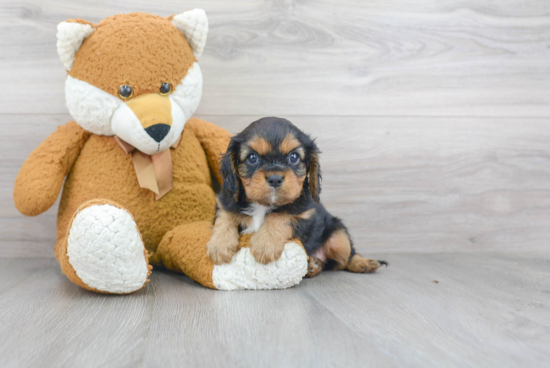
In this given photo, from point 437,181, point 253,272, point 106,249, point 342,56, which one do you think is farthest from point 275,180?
point 437,181

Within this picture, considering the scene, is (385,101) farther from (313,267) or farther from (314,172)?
(313,267)

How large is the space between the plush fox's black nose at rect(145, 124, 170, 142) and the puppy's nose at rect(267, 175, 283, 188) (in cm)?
51

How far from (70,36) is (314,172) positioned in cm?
111

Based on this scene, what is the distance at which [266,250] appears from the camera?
64.7 inches

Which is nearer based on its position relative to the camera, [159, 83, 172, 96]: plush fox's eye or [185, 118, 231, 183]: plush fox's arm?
[159, 83, 172, 96]: plush fox's eye

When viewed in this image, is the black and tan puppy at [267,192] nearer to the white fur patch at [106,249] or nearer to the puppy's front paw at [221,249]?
Result: the puppy's front paw at [221,249]

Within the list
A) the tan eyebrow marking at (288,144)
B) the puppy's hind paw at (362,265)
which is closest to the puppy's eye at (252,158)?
the tan eyebrow marking at (288,144)

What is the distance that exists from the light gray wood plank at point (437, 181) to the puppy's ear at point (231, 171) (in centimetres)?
70

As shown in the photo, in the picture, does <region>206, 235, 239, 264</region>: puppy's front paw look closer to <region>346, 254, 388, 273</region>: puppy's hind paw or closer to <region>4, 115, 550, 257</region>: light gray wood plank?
<region>346, 254, 388, 273</region>: puppy's hind paw

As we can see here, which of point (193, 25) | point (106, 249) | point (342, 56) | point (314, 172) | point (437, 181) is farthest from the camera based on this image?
point (437, 181)

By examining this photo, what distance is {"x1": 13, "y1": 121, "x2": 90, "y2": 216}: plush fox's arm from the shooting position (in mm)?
1837

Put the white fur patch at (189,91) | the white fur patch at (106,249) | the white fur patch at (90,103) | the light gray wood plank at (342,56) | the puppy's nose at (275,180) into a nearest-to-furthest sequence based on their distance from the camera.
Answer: the white fur patch at (106,249) → the puppy's nose at (275,180) → the white fur patch at (90,103) → the white fur patch at (189,91) → the light gray wood plank at (342,56)

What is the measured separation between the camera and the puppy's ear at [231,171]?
5.69 feet

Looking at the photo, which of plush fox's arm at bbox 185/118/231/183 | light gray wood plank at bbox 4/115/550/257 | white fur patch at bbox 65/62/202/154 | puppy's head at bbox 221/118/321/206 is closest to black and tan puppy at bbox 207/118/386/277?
puppy's head at bbox 221/118/321/206
